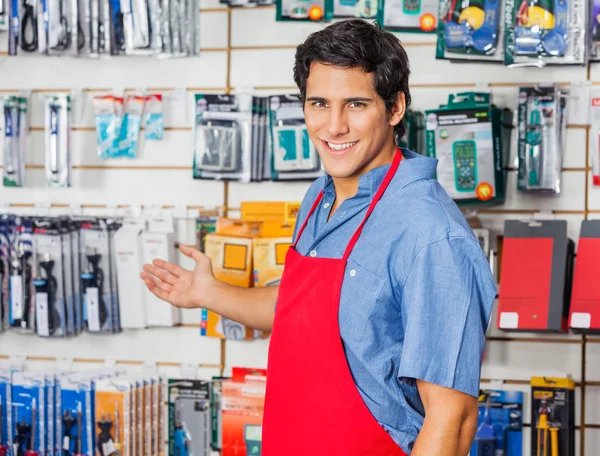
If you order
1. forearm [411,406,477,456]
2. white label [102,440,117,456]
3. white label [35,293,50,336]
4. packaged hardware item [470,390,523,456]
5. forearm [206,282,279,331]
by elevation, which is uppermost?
forearm [206,282,279,331]

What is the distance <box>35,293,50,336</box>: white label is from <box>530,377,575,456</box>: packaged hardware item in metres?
2.14

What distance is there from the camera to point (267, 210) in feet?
12.9

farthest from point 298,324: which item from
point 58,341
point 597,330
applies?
point 58,341

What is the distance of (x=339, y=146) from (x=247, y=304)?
0.73 meters

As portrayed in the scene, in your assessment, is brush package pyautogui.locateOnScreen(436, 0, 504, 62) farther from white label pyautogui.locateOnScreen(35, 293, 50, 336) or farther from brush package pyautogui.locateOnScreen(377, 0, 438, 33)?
white label pyautogui.locateOnScreen(35, 293, 50, 336)

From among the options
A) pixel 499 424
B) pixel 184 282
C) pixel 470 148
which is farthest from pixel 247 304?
pixel 499 424

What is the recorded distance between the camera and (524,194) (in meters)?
3.81

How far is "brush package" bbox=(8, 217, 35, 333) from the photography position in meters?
4.09

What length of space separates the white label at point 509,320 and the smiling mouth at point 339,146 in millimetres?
1696

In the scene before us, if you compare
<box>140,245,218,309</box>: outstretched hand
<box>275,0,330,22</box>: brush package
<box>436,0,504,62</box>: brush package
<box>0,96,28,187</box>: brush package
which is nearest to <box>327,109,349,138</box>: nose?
<box>140,245,218,309</box>: outstretched hand

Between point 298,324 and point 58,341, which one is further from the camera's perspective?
point 58,341

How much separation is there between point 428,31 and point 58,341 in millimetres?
2222

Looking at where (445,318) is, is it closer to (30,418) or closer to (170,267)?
(170,267)

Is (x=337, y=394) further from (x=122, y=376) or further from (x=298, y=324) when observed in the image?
(x=122, y=376)
